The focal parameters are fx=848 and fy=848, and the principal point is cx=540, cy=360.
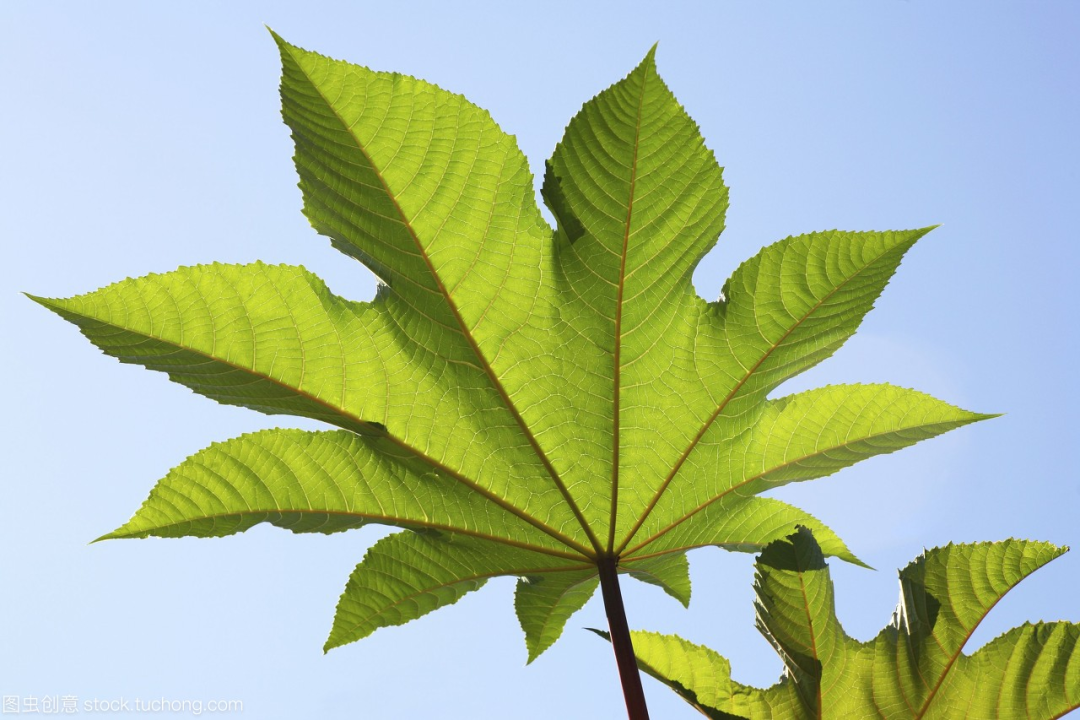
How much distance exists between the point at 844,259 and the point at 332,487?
150 centimetres

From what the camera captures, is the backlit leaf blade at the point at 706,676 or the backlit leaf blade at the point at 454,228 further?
the backlit leaf blade at the point at 706,676

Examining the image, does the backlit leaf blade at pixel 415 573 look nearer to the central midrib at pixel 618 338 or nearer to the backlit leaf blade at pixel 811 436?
the central midrib at pixel 618 338

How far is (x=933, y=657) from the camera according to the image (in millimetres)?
2178

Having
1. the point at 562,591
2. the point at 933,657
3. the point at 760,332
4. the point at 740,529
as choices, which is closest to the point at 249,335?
the point at 562,591

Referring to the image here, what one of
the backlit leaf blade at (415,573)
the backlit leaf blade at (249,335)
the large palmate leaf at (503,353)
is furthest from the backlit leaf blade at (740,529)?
the backlit leaf blade at (249,335)

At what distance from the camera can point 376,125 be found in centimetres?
206

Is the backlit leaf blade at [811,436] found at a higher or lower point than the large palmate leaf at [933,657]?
higher

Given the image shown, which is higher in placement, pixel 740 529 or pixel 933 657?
pixel 740 529

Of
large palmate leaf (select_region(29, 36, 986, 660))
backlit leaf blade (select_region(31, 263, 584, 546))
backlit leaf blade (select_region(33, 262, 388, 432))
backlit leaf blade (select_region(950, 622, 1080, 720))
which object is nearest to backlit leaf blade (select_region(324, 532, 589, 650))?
large palmate leaf (select_region(29, 36, 986, 660))

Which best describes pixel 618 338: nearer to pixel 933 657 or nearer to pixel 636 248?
pixel 636 248

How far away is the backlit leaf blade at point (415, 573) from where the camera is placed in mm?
2414

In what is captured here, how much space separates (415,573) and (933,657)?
1406mm

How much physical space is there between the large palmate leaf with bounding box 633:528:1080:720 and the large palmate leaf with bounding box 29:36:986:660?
15.8 inches

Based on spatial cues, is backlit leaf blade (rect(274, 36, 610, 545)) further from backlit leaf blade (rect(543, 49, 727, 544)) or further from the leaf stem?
the leaf stem
